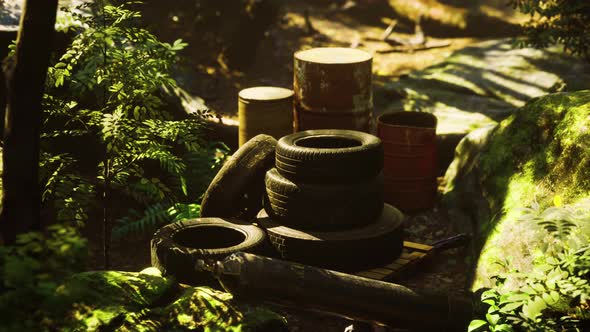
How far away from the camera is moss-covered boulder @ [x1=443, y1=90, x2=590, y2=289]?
19.2 feet

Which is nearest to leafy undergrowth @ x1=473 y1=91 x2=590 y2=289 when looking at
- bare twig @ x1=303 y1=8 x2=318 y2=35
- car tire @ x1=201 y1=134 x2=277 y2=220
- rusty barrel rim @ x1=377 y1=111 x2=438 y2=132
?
rusty barrel rim @ x1=377 y1=111 x2=438 y2=132

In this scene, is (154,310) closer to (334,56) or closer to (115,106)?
(115,106)

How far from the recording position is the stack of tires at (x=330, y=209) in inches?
256

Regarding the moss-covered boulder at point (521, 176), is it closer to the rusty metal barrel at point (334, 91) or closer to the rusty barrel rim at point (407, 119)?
the rusty barrel rim at point (407, 119)

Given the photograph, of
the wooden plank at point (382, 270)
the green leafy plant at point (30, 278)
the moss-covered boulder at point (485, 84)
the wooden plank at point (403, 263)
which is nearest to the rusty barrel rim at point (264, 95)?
the wooden plank at point (403, 263)

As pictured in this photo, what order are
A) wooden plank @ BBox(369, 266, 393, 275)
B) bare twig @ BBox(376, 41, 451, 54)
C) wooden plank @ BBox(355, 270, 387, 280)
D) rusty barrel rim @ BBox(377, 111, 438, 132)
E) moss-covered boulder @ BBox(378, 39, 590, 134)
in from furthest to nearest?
1. bare twig @ BBox(376, 41, 451, 54)
2. moss-covered boulder @ BBox(378, 39, 590, 134)
3. rusty barrel rim @ BBox(377, 111, 438, 132)
4. wooden plank @ BBox(369, 266, 393, 275)
5. wooden plank @ BBox(355, 270, 387, 280)

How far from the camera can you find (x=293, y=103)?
27.4 feet

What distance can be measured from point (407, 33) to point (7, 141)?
1262cm

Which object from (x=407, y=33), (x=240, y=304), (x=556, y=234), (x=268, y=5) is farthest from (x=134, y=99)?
(x=407, y=33)

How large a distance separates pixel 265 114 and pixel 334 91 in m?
0.79

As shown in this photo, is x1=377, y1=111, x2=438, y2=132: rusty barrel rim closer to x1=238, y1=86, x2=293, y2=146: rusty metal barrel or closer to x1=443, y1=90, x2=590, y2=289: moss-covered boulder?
x1=443, y1=90, x2=590, y2=289: moss-covered boulder

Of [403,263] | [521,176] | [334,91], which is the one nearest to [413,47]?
[334,91]

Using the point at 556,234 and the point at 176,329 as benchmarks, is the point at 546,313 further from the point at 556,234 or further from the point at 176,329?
the point at 176,329

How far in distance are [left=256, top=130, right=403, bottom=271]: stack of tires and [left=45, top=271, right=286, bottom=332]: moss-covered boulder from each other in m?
1.25
